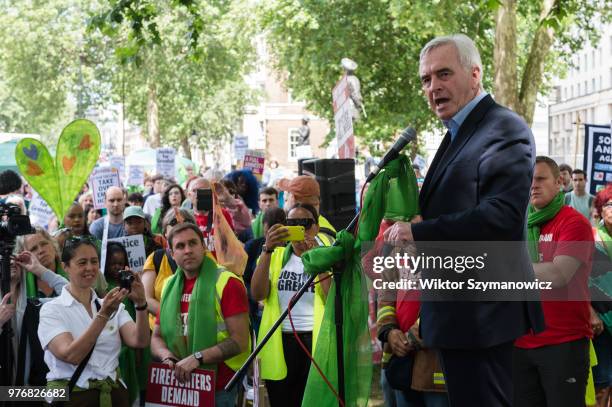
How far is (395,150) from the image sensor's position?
12.9ft

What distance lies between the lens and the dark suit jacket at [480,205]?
11.4 ft

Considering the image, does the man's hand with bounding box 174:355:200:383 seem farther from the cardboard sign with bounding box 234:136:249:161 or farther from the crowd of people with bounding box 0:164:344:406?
the cardboard sign with bounding box 234:136:249:161

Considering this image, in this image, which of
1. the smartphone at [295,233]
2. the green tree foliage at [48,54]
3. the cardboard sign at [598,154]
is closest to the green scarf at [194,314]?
the smartphone at [295,233]

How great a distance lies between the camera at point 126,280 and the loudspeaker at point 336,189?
2.12 metres

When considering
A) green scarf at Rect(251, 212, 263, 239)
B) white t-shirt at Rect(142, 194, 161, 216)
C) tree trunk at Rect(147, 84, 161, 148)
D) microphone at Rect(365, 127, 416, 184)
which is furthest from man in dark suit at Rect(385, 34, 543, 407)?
tree trunk at Rect(147, 84, 161, 148)

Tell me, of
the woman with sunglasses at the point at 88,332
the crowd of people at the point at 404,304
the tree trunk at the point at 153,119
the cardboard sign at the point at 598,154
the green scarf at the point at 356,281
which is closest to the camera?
the crowd of people at the point at 404,304

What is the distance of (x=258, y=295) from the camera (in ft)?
21.2

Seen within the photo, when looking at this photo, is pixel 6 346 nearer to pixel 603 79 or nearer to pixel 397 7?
pixel 397 7

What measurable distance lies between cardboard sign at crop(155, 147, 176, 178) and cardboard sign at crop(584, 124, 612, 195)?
10.8m

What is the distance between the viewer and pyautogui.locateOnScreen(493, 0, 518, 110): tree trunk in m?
23.1

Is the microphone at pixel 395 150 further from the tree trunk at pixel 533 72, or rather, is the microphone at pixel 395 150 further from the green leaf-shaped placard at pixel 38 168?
the tree trunk at pixel 533 72

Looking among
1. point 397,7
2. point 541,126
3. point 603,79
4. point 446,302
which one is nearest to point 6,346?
point 446,302

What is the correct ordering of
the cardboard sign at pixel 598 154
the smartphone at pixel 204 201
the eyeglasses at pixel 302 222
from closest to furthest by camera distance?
the eyeglasses at pixel 302 222
the smartphone at pixel 204 201
the cardboard sign at pixel 598 154

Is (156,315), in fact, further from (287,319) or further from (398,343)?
(398,343)
